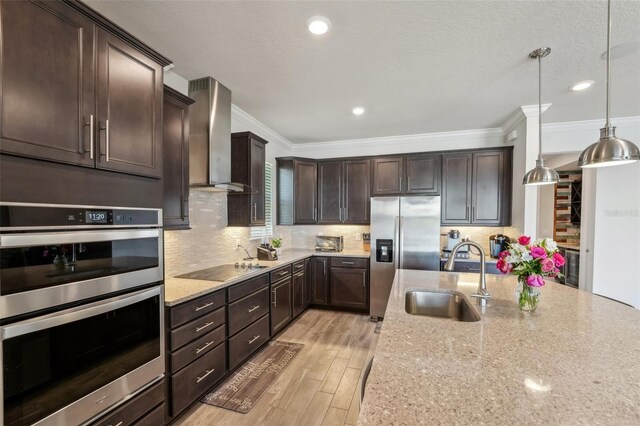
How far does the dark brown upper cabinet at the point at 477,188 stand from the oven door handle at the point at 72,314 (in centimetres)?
396

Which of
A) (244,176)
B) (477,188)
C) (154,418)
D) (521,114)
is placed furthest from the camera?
→ (477,188)

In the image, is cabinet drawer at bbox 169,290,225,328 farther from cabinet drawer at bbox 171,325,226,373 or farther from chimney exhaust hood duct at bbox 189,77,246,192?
chimney exhaust hood duct at bbox 189,77,246,192

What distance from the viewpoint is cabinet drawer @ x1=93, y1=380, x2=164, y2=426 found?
145 cm

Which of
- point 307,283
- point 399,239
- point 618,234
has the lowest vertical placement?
point 307,283

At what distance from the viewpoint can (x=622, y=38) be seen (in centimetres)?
204

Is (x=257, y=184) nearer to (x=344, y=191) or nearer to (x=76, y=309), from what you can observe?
(x=344, y=191)

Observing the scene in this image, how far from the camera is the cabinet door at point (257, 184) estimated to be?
3389 mm

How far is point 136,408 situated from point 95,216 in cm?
111

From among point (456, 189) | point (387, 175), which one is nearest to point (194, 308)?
point (387, 175)

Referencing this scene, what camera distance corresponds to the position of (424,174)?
4320 mm

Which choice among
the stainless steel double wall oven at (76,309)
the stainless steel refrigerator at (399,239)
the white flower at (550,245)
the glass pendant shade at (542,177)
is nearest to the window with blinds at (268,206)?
the stainless steel refrigerator at (399,239)

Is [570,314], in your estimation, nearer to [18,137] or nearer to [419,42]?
[419,42]

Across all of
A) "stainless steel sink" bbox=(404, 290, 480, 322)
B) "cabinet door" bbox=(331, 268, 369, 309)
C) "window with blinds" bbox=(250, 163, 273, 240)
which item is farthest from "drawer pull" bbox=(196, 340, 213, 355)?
"cabinet door" bbox=(331, 268, 369, 309)

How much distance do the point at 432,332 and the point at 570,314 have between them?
895 mm
